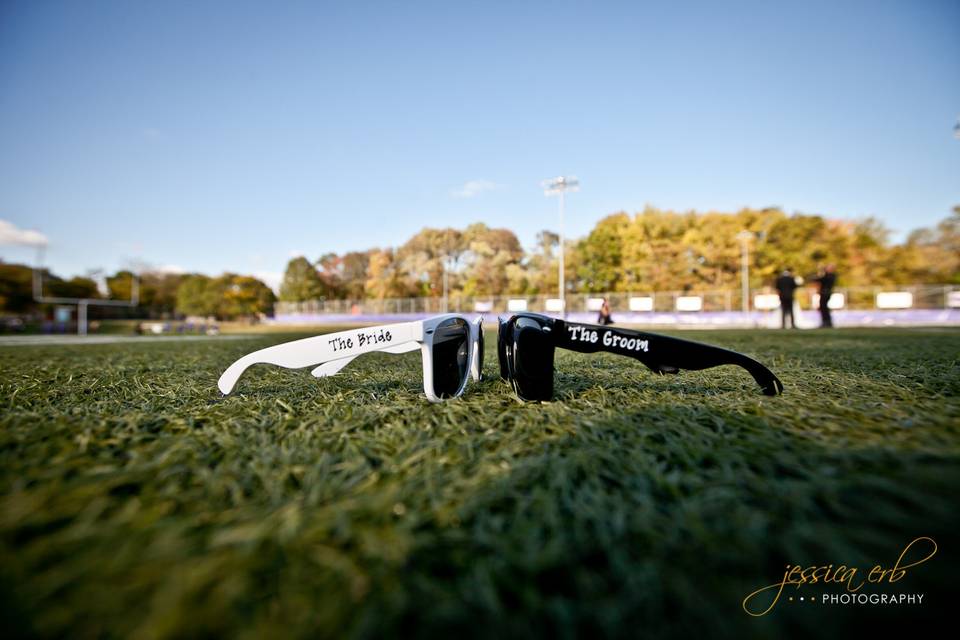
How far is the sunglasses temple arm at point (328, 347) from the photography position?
4.26 ft

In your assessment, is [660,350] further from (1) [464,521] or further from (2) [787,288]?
(2) [787,288]

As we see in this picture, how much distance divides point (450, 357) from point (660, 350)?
71 cm

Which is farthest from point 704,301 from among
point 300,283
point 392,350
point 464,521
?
point 300,283

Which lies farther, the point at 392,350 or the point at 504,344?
the point at 504,344

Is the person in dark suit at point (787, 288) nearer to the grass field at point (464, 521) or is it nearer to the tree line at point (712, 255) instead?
the grass field at point (464, 521)

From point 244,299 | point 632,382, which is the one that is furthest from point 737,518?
point 244,299

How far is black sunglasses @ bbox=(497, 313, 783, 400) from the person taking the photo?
123 cm

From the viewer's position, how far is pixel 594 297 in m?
29.6

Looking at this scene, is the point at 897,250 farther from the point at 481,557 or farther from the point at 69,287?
the point at 69,287

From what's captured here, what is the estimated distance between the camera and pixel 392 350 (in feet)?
4.69

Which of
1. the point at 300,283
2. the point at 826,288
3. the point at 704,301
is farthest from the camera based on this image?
the point at 300,283

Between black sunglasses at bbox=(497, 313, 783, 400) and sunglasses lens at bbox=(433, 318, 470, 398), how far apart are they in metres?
0.26

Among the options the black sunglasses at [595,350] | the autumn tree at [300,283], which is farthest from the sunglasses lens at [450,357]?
the autumn tree at [300,283]

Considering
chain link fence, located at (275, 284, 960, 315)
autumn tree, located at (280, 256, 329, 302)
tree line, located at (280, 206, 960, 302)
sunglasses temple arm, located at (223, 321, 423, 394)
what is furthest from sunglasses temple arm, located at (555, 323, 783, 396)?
autumn tree, located at (280, 256, 329, 302)
